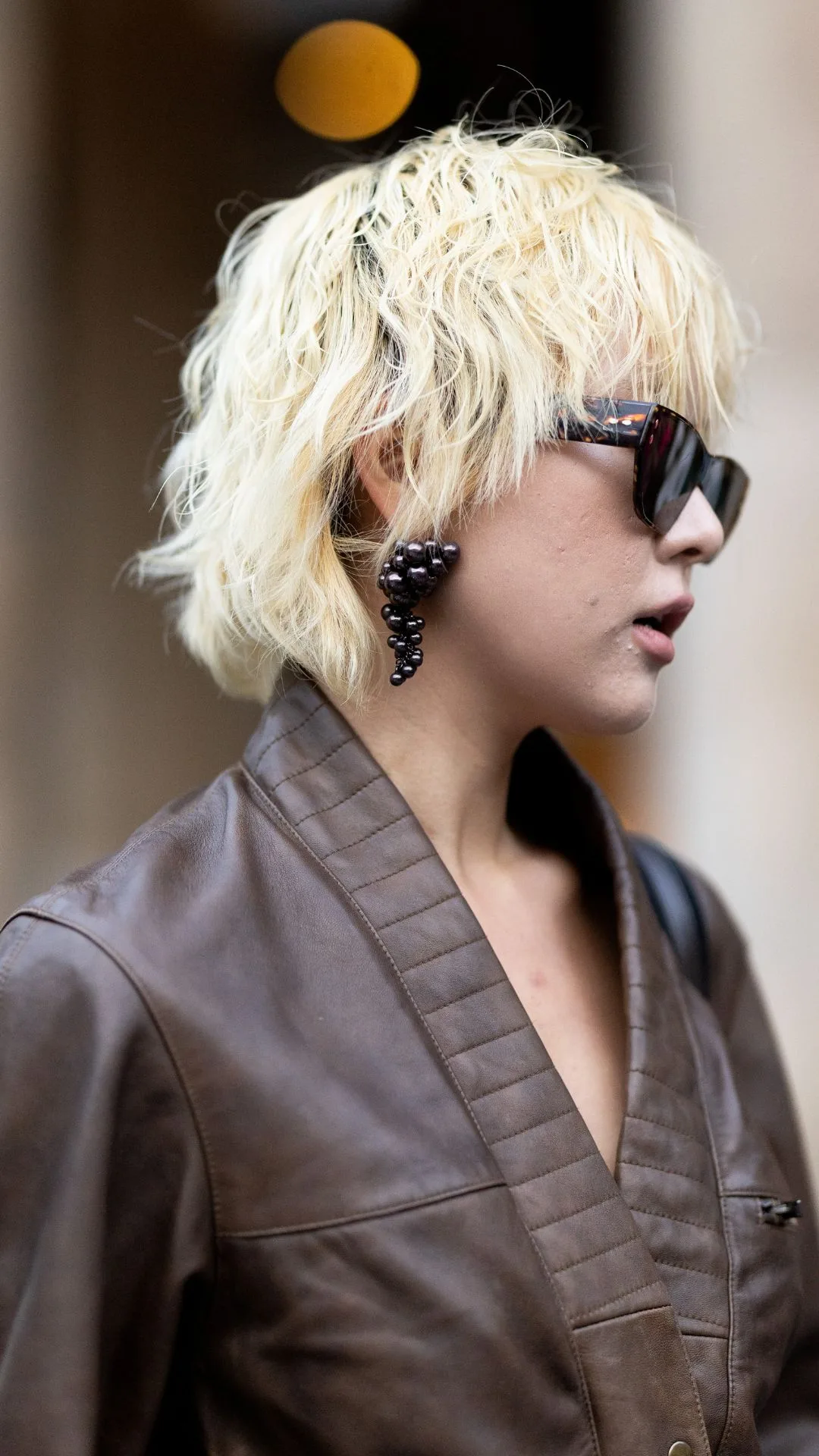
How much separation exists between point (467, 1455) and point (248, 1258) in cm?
22

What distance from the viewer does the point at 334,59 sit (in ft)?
6.84

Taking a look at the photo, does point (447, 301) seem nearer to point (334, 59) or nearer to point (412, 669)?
point (412, 669)

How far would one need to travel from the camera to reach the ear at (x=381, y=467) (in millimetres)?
1179

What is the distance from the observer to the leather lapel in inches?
39.9

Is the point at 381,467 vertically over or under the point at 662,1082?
over

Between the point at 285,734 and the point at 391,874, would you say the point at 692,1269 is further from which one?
the point at 285,734

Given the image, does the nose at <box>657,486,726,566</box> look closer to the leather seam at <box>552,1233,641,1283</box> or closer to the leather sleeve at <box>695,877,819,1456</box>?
the leather sleeve at <box>695,877,819,1456</box>

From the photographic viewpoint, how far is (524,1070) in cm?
106

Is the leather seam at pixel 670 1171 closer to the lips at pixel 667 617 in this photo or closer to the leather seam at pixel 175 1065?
the leather seam at pixel 175 1065

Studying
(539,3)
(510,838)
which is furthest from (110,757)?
(539,3)

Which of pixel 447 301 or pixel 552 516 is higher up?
pixel 447 301

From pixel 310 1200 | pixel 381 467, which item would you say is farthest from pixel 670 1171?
pixel 381 467

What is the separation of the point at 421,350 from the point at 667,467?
26cm

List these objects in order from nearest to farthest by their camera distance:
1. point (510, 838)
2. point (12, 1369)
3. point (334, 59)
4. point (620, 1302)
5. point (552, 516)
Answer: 1. point (12, 1369)
2. point (620, 1302)
3. point (552, 516)
4. point (510, 838)
5. point (334, 59)
